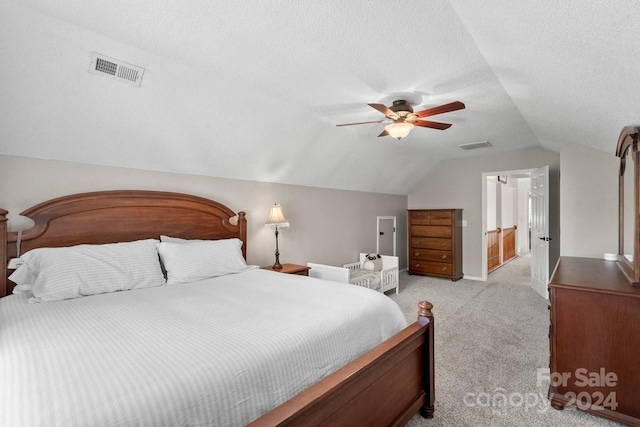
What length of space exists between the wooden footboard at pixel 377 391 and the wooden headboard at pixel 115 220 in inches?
90.5

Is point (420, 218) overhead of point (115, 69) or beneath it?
beneath

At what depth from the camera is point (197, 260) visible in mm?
2633

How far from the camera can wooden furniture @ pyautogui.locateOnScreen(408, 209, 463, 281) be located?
18.5ft

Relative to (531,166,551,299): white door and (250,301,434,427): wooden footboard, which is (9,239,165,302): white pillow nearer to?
(250,301,434,427): wooden footboard

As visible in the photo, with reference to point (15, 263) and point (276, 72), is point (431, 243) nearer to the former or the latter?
point (276, 72)

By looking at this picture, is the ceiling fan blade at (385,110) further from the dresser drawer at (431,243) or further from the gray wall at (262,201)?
the dresser drawer at (431,243)

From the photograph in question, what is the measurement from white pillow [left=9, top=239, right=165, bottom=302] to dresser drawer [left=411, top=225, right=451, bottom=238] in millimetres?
4804

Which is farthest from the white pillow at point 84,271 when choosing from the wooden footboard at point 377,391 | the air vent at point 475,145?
the air vent at point 475,145

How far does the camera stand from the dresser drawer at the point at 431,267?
5694 millimetres

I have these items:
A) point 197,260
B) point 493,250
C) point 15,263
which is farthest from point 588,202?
point 15,263

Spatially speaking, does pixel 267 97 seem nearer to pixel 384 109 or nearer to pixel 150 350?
pixel 384 109

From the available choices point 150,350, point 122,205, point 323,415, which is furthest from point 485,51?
point 122,205

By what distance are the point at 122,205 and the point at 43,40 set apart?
1.28m

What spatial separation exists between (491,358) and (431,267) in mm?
3297
